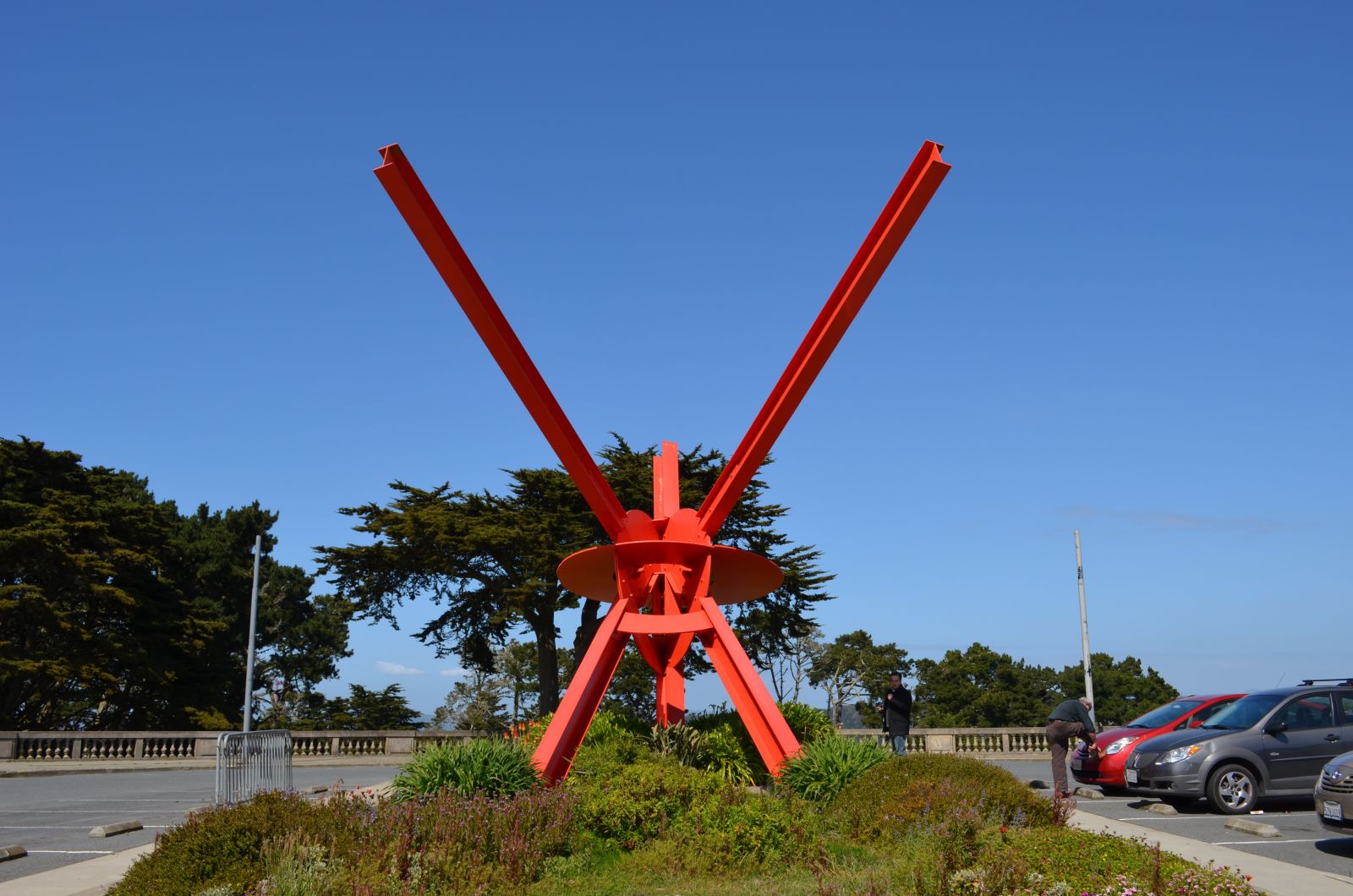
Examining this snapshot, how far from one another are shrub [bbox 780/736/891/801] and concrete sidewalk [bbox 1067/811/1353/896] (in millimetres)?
2573

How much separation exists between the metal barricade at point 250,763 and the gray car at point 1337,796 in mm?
10815

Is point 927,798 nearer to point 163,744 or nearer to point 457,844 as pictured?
point 457,844

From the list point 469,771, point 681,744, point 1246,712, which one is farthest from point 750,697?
point 1246,712

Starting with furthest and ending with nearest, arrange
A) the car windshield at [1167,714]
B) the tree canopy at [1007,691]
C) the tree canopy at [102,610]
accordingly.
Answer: the tree canopy at [1007,691], the tree canopy at [102,610], the car windshield at [1167,714]

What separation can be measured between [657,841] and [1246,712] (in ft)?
29.8

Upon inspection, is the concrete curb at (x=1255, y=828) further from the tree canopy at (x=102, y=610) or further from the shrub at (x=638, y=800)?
the tree canopy at (x=102, y=610)

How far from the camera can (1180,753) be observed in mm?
13508

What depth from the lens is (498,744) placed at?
11703 mm

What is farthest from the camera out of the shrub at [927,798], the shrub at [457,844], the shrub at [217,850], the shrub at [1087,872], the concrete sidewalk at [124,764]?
the concrete sidewalk at [124,764]

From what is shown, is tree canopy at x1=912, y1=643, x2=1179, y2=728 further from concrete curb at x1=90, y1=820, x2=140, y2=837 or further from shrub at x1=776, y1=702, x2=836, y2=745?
concrete curb at x1=90, y1=820, x2=140, y2=837

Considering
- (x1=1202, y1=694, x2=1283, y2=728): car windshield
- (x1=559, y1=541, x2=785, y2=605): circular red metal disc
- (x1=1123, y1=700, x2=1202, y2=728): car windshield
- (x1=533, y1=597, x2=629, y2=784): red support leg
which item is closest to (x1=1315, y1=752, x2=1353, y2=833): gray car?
(x1=1202, y1=694, x2=1283, y2=728): car windshield

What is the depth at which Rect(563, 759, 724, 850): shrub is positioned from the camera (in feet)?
31.8

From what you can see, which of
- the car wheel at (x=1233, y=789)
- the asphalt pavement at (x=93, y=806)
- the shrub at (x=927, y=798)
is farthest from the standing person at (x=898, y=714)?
the asphalt pavement at (x=93, y=806)

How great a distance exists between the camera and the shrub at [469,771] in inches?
427
